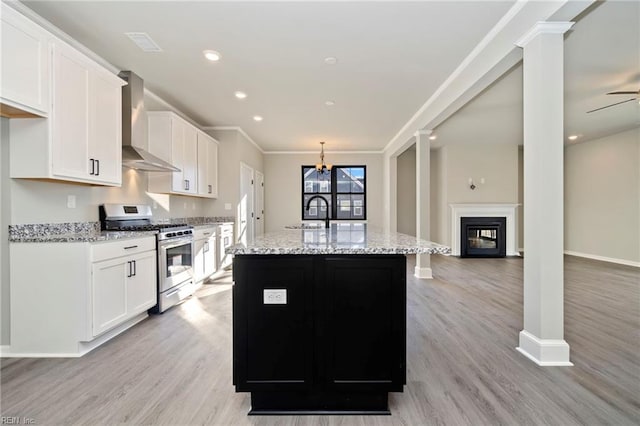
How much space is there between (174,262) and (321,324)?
8.61 ft

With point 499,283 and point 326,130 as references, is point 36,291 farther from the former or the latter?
point 499,283

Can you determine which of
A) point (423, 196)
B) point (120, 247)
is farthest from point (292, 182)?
point (120, 247)

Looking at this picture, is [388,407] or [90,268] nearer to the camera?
[388,407]

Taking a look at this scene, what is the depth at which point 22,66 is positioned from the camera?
2090 mm

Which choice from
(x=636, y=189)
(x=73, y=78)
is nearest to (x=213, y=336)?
(x=73, y=78)

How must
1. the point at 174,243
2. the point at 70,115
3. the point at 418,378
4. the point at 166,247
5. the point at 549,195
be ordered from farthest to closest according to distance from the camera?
the point at 174,243 < the point at 166,247 < the point at 70,115 < the point at 549,195 < the point at 418,378

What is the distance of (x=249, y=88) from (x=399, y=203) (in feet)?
18.4

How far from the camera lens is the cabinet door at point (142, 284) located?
287cm

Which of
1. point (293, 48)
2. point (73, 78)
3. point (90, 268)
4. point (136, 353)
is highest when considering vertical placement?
point (293, 48)

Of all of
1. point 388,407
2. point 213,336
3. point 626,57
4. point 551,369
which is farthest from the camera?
point 626,57

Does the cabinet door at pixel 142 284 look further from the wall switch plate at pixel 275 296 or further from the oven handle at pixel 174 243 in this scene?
the wall switch plate at pixel 275 296

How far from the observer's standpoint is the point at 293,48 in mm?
2906

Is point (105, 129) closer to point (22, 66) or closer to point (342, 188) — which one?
point (22, 66)

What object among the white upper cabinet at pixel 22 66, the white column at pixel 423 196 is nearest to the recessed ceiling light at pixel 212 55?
the white upper cabinet at pixel 22 66
